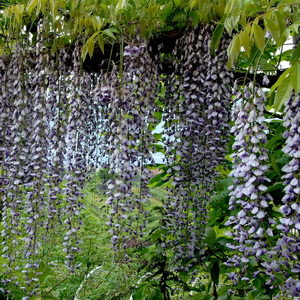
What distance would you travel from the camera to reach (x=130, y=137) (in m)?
2.49

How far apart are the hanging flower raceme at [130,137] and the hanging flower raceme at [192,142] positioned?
0.15 metres

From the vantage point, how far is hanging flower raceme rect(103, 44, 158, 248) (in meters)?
2.41

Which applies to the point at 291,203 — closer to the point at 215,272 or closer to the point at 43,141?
the point at 215,272

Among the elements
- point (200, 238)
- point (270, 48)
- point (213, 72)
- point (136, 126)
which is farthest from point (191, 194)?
point (270, 48)

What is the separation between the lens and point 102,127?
299 centimetres

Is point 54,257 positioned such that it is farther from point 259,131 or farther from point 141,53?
point 259,131

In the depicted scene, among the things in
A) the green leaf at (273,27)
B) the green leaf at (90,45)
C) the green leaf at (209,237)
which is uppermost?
the green leaf at (273,27)

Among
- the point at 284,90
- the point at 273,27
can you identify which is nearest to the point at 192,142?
the point at 273,27

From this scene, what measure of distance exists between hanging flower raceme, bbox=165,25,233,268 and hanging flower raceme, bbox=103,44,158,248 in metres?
0.15

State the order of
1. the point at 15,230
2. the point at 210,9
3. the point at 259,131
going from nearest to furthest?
the point at 259,131
the point at 210,9
the point at 15,230

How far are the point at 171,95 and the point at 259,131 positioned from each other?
1021 millimetres

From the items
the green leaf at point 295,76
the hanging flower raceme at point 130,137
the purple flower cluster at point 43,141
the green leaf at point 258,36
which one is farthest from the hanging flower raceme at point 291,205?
the purple flower cluster at point 43,141

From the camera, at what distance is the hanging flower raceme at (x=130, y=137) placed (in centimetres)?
241

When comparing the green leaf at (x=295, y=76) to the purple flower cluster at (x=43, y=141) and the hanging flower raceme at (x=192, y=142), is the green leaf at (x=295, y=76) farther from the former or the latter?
the purple flower cluster at (x=43, y=141)
